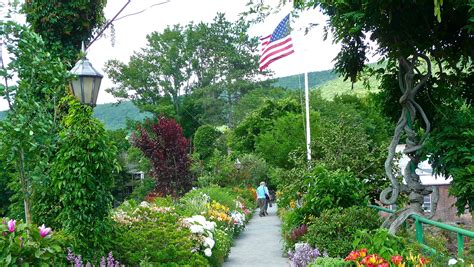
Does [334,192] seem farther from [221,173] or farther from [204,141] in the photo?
[204,141]

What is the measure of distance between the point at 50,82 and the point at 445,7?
548cm

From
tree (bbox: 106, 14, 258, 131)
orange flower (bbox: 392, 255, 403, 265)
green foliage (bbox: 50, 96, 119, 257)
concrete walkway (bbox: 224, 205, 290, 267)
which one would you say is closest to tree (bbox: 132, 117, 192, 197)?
concrete walkway (bbox: 224, 205, 290, 267)

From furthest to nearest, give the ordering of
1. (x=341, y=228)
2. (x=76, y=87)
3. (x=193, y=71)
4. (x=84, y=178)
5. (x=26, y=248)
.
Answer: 1. (x=193, y=71)
2. (x=341, y=228)
3. (x=76, y=87)
4. (x=84, y=178)
5. (x=26, y=248)

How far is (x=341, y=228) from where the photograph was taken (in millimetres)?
8820

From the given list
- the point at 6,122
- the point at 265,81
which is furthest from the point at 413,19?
the point at 265,81

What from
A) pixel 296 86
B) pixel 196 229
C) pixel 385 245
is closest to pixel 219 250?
pixel 196 229

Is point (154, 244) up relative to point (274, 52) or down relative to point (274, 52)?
down

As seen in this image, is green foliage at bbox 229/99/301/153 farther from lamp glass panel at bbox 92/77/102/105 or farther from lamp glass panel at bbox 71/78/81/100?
lamp glass panel at bbox 71/78/81/100

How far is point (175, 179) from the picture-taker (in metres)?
20.0

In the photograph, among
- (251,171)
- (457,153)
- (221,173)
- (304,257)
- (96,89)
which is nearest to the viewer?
(457,153)

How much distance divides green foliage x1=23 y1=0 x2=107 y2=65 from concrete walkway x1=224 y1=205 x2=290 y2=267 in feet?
17.2

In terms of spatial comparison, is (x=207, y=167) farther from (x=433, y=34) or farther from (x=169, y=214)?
(x=433, y=34)

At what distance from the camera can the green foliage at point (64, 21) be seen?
1048 cm

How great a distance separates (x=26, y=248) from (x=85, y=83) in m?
2.67
